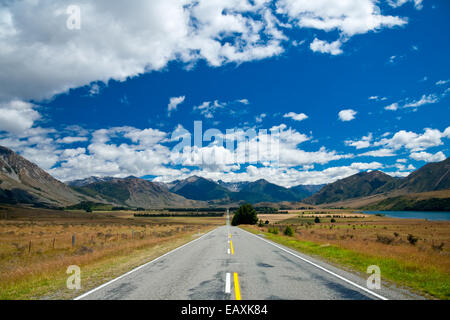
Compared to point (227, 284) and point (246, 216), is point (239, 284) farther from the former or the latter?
point (246, 216)

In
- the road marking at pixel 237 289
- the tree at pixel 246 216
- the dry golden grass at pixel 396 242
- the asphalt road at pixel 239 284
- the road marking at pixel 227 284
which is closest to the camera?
the road marking at pixel 237 289

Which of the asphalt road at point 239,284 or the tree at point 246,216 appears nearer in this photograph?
the asphalt road at point 239,284

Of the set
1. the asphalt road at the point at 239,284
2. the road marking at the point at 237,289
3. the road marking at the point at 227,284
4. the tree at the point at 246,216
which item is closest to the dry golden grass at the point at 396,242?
the asphalt road at the point at 239,284

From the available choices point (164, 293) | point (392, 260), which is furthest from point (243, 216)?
point (164, 293)

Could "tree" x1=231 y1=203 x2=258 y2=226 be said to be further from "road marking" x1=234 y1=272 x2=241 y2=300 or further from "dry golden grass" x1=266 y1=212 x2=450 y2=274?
"road marking" x1=234 y1=272 x2=241 y2=300

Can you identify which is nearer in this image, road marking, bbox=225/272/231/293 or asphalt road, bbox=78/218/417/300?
asphalt road, bbox=78/218/417/300

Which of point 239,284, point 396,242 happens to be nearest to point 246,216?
point 396,242

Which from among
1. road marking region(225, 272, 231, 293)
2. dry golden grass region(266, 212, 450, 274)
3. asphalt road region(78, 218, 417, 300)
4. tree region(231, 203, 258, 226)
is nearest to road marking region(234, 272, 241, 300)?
asphalt road region(78, 218, 417, 300)

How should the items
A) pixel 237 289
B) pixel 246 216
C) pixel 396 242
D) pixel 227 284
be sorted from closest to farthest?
1. pixel 237 289
2. pixel 227 284
3. pixel 396 242
4. pixel 246 216

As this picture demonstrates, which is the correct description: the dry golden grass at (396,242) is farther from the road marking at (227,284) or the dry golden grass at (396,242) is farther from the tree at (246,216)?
the tree at (246,216)
